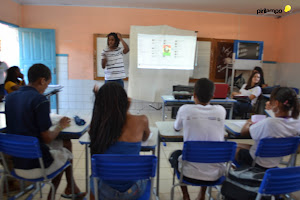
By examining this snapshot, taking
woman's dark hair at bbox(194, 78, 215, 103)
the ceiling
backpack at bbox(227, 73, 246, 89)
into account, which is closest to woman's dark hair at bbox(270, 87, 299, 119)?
woman's dark hair at bbox(194, 78, 215, 103)

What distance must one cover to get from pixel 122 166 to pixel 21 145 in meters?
0.74

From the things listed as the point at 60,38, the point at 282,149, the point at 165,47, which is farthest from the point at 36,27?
the point at 282,149

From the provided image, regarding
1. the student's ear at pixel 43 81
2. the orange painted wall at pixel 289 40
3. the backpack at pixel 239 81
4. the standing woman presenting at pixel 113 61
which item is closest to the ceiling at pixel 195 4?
the orange painted wall at pixel 289 40

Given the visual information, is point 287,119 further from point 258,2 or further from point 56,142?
point 258,2

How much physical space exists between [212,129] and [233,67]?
406 cm

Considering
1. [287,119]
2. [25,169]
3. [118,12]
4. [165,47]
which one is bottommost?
[25,169]

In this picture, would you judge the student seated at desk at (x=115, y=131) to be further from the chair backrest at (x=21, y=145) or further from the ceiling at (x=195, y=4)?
the ceiling at (x=195, y=4)

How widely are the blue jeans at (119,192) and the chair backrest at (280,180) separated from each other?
27.9 inches

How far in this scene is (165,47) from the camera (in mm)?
5285

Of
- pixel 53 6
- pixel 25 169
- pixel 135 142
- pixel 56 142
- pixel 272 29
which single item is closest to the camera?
pixel 135 142

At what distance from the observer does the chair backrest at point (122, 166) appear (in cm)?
124

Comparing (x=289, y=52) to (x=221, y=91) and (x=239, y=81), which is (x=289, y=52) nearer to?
(x=239, y=81)

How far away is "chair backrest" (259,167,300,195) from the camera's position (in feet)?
3.98

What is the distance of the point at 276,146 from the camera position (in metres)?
1.64
